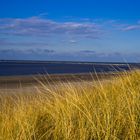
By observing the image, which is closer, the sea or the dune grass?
the dune grass

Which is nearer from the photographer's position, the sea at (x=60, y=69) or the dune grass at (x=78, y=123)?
the dune grass at (x=78, y=123)

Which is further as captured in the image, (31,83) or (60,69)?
(60,69)

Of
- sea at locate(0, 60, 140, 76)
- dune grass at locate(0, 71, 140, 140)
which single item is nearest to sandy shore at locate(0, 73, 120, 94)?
sea at locate(0, 60, 140, 76)

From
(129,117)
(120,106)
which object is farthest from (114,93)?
(129,117)

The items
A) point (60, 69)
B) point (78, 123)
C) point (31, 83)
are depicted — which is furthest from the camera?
point (60, 69)

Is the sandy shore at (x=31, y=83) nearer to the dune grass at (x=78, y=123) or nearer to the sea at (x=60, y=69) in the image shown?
the sea at (x=60, y=69)

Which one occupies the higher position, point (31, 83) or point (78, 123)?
point (78, 123)

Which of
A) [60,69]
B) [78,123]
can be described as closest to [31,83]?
[78,123]

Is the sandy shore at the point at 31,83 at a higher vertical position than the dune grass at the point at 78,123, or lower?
lower

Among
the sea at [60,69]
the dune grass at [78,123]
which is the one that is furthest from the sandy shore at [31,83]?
the dune grass at [78,123]

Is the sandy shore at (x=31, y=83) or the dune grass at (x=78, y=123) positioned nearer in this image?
the dune grass at (x=78, y=123)

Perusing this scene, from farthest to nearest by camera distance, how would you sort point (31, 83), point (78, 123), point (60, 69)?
1. point (60, 69)
2. point (31, 83)
3. point (78, 123)

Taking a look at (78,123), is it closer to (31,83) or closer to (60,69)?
(31,83)

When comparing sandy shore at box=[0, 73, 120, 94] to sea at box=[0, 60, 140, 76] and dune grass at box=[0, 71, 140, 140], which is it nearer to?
sea at box=[0, 60, 140, 76]
